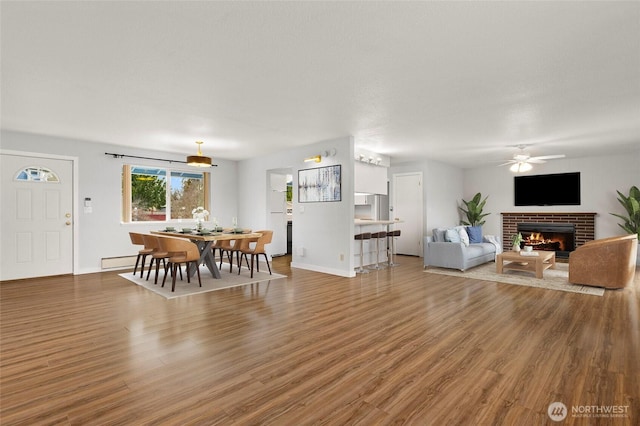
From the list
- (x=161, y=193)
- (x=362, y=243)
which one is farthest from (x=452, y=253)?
(x=161, y=193)

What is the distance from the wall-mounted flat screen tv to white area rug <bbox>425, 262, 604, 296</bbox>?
2.16 metres

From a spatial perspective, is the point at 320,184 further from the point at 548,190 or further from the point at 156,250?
the point at 548,190

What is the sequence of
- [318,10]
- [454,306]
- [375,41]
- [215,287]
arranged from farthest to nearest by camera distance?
[215,287] < [454,306] < [375,41] < [318,10]

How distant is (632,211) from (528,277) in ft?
11.3

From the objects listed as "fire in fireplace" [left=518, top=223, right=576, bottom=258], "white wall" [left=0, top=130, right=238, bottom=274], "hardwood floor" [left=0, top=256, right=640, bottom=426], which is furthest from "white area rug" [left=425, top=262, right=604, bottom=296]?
"white wall" [left=0, top=130, right=238, bottom=274]

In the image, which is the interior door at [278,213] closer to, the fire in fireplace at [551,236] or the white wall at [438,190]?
the white wall at [438,190]

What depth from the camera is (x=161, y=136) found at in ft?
18.7

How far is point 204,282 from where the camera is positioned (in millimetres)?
5164

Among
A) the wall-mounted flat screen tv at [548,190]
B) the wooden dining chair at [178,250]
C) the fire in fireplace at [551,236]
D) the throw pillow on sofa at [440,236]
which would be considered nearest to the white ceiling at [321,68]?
the wooden dining chair at [178,250]

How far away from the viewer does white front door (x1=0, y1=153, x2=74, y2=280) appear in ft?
17.5

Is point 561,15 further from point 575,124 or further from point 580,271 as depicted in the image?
point 580,271

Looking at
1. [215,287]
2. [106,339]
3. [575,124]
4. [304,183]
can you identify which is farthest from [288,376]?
[575,124]

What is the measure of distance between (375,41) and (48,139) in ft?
19.8

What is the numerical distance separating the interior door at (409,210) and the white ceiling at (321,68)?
2970 millimetres
